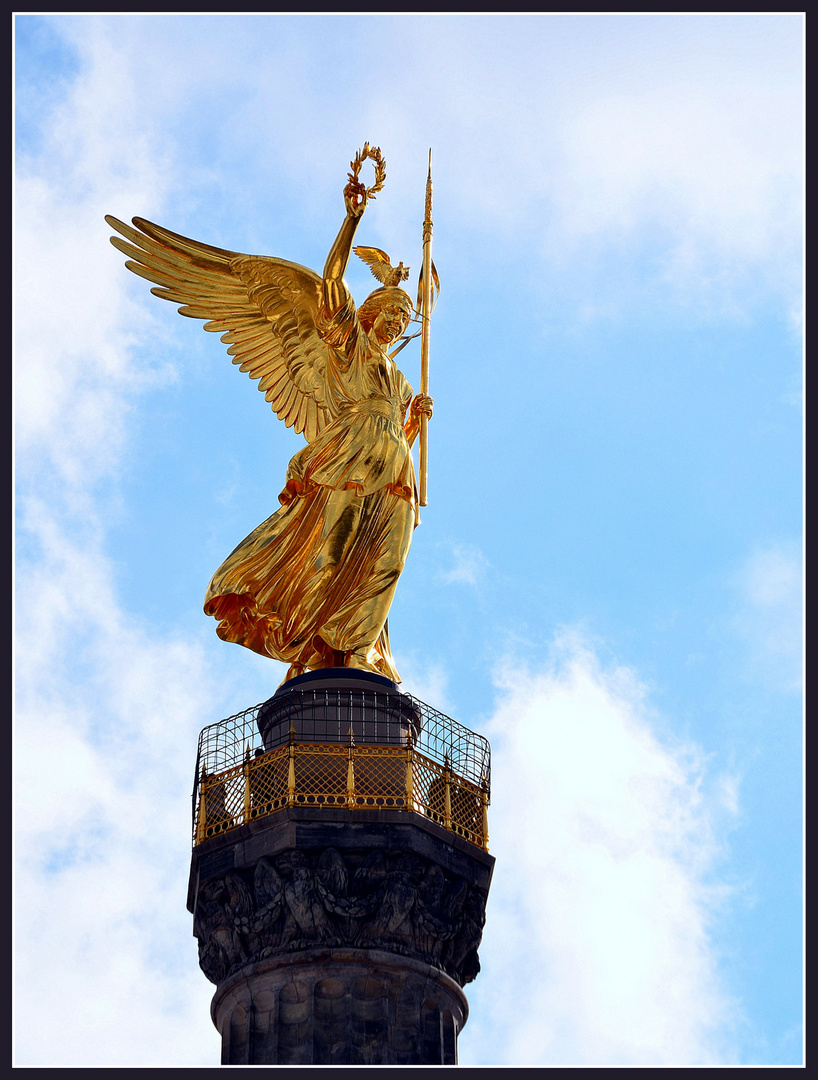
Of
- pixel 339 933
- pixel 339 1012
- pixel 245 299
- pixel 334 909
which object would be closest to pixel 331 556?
pixel 245 299

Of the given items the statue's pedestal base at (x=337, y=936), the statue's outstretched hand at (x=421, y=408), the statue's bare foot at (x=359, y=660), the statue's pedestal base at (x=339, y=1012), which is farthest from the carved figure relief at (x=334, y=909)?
the statue's outstretched hand at (x=421, y=408)

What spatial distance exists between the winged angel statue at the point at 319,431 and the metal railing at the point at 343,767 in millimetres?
1175

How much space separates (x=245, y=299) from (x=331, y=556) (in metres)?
4.94

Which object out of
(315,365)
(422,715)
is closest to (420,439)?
(315,365)

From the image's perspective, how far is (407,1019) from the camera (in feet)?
87.4

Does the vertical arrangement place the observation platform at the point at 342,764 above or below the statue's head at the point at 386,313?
below

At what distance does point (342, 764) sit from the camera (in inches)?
1101

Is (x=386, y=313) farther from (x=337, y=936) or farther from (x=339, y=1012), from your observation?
(x=339, y=1012)

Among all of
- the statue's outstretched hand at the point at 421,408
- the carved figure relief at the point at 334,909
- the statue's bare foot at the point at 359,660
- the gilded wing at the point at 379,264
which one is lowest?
the carved figure relief at the point at 334,909

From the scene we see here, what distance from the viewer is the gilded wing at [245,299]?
32969 mm

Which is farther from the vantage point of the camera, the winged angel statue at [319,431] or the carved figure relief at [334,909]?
the winged angel statue at [319,431]

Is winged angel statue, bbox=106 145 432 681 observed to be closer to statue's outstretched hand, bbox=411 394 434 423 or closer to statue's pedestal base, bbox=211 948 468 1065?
statue's outstretched hand, bbox=411 394 434 423

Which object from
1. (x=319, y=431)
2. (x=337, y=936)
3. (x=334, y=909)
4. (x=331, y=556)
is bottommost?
(x=337, y=936)

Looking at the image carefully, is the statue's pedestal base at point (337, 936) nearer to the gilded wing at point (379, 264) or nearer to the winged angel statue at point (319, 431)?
the winged angel statue at point (319, 431)
